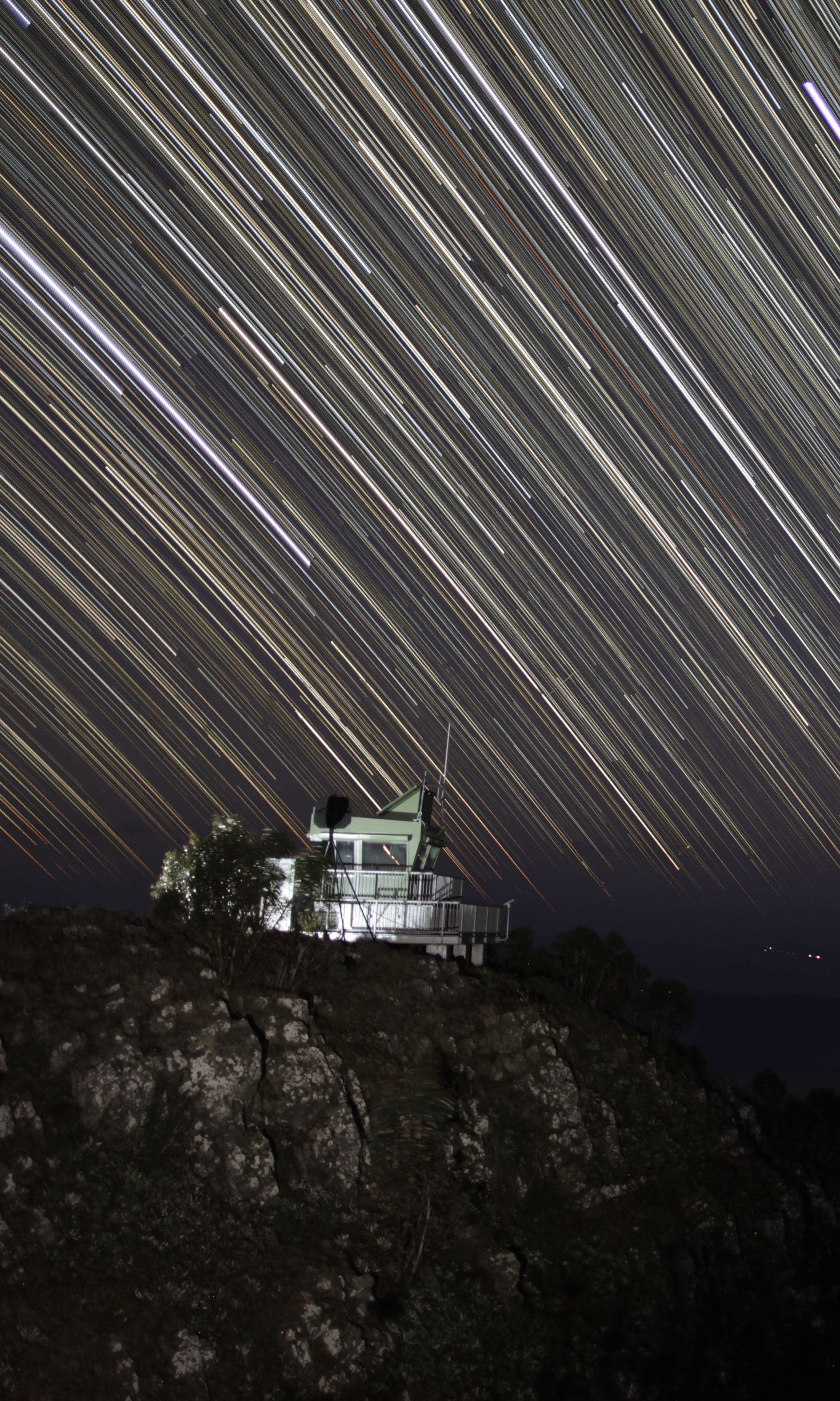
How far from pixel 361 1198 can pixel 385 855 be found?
1244cm

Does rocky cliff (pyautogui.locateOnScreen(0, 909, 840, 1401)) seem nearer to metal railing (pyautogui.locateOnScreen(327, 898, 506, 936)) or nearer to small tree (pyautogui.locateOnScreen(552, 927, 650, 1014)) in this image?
metal railing (pyautogui.locateOnScreen(327, 898, 506, 936))

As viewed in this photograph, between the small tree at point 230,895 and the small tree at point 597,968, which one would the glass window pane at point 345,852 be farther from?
the small tree at point 597,968

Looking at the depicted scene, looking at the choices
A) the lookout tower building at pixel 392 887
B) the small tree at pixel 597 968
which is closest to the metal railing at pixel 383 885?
the lookout tower building at pixel 392 887

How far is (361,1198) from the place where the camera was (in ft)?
69.0

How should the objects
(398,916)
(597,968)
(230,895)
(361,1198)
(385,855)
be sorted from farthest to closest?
(597,968) → (385,855) → (398,916) → (230,895) → (361,1198)

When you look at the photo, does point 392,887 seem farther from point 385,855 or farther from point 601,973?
point 601,973

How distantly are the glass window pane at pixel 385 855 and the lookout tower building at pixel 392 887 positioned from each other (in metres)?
0.02

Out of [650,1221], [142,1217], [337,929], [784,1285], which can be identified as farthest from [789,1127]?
[142,1217]

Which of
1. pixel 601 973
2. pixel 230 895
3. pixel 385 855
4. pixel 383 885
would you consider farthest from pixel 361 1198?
pixel 601 973

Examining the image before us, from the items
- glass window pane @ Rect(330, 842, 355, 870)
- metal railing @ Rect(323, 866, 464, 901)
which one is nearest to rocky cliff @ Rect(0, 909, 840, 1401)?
metal railing @ Rect(323, 866, 464, 901)

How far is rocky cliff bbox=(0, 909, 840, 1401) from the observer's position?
56.6 ft

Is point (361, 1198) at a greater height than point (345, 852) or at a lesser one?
lesser

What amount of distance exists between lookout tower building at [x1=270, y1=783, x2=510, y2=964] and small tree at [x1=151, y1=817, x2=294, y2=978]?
1.44m

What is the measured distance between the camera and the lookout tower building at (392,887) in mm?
29391
